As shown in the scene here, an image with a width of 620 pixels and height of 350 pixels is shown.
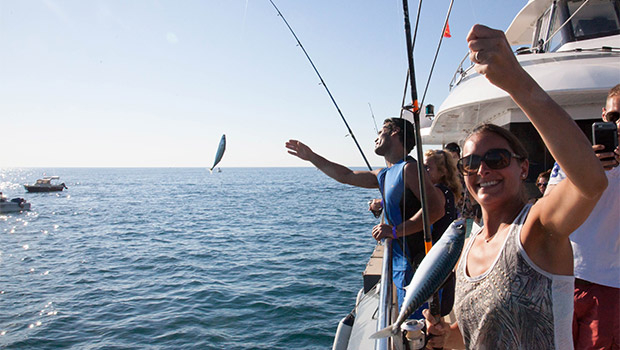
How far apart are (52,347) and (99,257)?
9.81 meters

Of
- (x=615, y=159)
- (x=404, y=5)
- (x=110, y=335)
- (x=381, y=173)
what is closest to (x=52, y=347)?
(x=110, y=335)

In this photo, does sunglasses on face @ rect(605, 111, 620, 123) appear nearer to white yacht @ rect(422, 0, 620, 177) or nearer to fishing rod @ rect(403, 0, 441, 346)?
fishing rod @ rect(403, 0, 441, 346)

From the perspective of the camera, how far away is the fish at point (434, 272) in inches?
70.0

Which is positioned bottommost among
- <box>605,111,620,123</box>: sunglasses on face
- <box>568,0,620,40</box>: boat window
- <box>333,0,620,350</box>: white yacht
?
<box>605,111,620,123</box>: sunglasses on face

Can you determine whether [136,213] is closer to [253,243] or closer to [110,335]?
[253,243]

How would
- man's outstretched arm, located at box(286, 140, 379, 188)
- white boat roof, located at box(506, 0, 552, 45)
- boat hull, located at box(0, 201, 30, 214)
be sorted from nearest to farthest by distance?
man's outstretched arm, located at box(286, 140, 379, 188) < white boat roof, located at box(506, 0, 552, 45) < boat hull, located at box(0, 201, 30, 214)

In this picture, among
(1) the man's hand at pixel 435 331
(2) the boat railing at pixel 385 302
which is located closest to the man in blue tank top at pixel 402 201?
(2) the boat railing at pixel 385 302

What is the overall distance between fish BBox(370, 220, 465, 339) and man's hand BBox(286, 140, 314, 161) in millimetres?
2430

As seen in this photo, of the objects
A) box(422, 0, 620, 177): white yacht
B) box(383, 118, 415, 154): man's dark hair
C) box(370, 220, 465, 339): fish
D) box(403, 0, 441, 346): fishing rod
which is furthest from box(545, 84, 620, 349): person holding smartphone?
box(422, 0, 620, 177): white yacht

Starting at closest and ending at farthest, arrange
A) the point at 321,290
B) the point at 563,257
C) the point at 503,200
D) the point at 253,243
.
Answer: the point at 563,257
the point at 503,200
the point at 321,290
the point at 253,243

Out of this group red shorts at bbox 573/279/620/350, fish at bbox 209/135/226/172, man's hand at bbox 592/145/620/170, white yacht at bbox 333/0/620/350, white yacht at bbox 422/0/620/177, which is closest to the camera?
man's hand at bbox 592/145/620/170

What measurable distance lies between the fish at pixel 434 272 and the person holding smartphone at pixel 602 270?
2.75 feet

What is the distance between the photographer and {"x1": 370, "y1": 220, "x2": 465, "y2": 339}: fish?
1778 mm

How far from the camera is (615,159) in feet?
6.20
